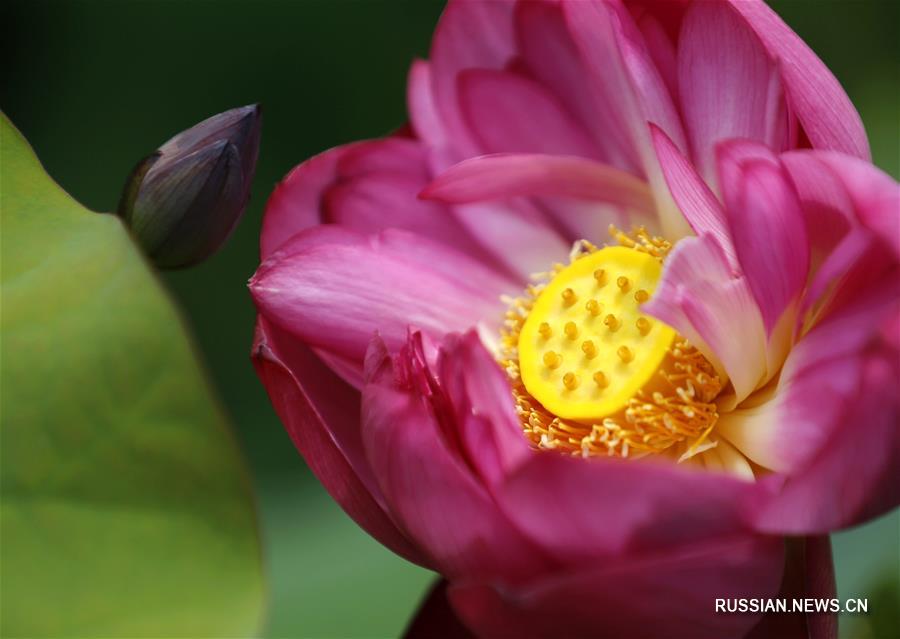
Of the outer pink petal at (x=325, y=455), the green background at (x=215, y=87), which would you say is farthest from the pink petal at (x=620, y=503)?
the green background at (x=215, y=87)

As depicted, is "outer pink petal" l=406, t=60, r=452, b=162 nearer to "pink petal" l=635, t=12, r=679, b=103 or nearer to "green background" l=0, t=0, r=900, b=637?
"pink petal" l=635, t=12, r=679, b=103

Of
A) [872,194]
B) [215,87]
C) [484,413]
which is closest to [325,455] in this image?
[484,413]

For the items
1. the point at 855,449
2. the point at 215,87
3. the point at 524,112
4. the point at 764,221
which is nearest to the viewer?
the point at 855,449

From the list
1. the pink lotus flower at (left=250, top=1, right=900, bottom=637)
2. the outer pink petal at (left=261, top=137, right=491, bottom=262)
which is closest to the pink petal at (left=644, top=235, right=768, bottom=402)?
the pink lotus flower at (left=250, top=1, right=900, bottom=637)

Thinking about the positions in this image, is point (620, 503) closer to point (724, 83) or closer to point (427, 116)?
point (724, 83)

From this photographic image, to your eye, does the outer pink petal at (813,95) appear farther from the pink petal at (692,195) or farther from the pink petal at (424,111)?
the pink petal at (424,111)

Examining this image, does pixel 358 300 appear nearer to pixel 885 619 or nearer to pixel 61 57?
pixel 885 619

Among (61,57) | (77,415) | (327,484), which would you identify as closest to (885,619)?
(327,484)
